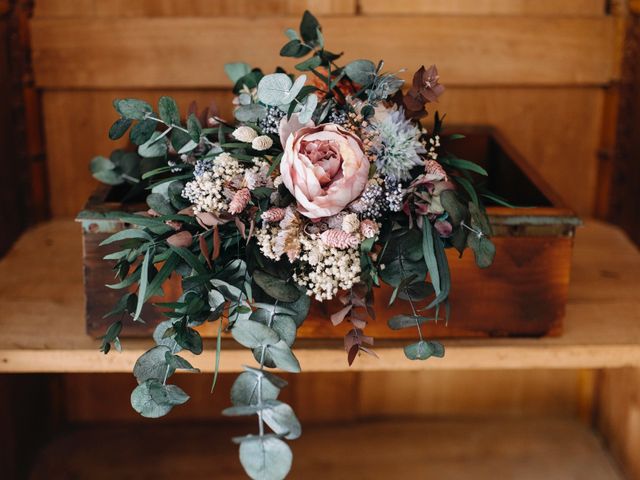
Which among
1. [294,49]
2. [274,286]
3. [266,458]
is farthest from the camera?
[294,49]

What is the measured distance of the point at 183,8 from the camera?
4.35 feet

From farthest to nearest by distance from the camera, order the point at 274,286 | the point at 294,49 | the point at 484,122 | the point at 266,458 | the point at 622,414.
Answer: the point at 484,122 < the point at 622,414 < the point at 294,49 < the point at 274,286 < the point at 266,458

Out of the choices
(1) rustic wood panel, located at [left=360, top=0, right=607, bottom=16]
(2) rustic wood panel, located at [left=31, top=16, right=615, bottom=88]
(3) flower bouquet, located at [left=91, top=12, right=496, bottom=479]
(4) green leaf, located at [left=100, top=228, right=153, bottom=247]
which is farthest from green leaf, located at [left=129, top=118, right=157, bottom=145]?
(1) rustic wood panel, located at [left=360, top=0, right=607, bottom=16]

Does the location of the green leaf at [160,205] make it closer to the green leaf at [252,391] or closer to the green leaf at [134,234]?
the green leaf at [134,234]

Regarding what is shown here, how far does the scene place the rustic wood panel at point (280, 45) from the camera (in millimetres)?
1314

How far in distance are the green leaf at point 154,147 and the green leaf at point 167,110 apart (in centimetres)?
5

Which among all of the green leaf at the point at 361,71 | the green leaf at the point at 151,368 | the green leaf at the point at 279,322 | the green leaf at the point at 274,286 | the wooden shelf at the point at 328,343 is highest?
the green leaf at the point at 361,71

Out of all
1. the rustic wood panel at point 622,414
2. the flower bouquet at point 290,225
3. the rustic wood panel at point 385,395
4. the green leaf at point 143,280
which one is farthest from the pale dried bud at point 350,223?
the rustic wood panel at point 385,395

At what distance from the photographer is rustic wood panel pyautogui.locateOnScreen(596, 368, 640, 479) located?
1.19m

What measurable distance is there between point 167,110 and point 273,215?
0.19 metres

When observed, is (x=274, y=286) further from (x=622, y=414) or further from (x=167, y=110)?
(x=622, y=414)

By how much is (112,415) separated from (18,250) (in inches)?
16.0

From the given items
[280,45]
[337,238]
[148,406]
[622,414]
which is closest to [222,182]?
[337,238]

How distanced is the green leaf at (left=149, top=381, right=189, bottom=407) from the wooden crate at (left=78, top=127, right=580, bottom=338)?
0.16 meters
